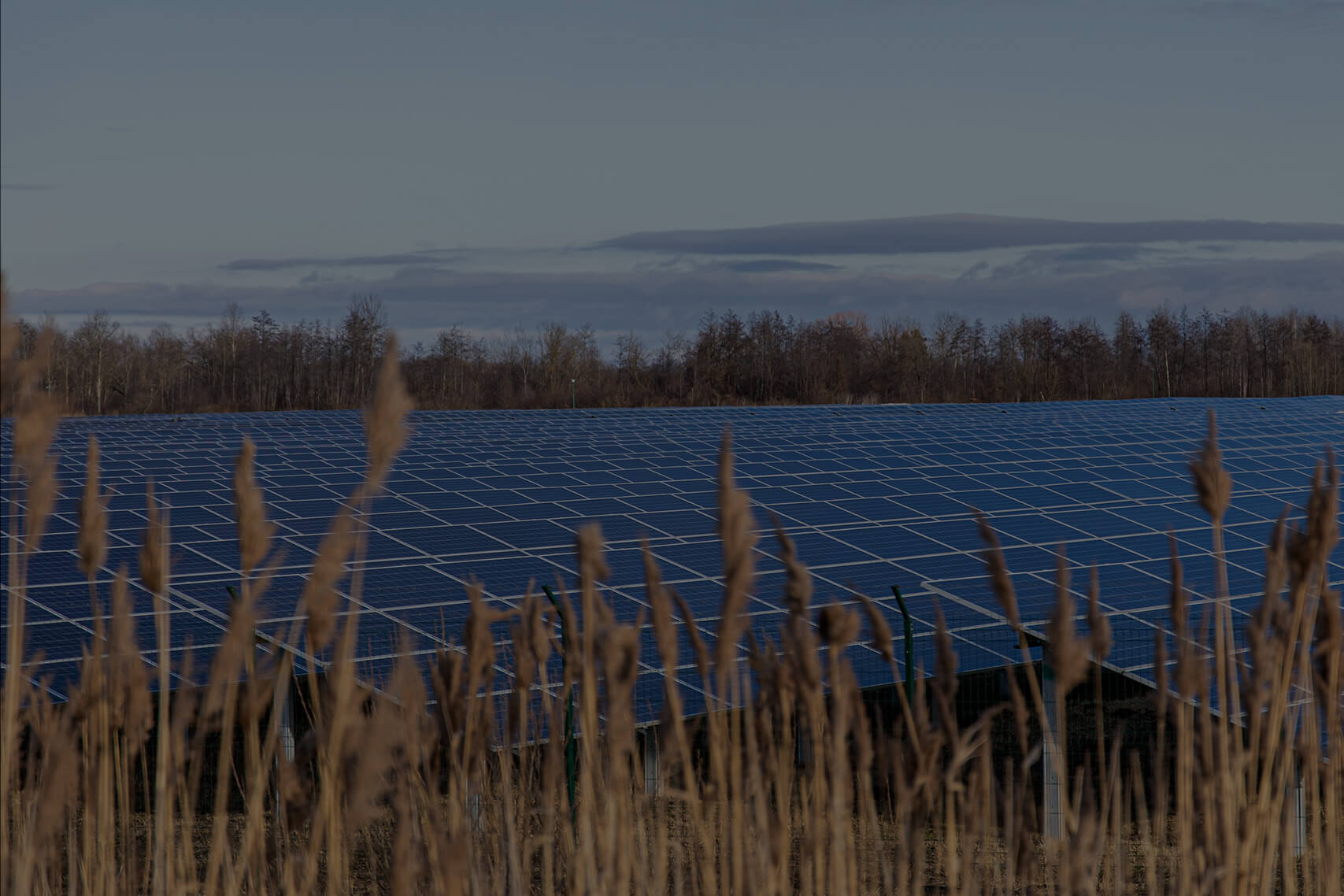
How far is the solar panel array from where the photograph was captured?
11.8 meters

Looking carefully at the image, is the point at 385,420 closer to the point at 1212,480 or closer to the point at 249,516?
the point at 249,516

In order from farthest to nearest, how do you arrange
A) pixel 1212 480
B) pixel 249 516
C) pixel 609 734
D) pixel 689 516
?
pixel 689 516, pixel 1212 480, pixel 609 734, pixel 249 516

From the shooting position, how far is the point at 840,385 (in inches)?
2601

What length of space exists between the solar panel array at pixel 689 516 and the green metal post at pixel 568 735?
0.92 meters

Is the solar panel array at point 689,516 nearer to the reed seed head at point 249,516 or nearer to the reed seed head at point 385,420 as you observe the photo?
the reed seed head at point 249,516

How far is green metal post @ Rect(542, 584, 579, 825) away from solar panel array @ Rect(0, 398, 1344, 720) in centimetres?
92

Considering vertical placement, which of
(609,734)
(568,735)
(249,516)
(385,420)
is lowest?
(568,735)

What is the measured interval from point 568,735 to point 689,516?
9.72 meters

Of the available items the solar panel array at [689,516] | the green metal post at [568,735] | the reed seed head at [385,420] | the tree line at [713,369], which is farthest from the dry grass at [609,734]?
the tree line at [713,369]

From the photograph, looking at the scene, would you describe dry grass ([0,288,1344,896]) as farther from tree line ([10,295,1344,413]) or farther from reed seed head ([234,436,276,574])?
tree line ([10,295,1344,413])

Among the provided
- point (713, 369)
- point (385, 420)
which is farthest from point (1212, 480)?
point (713, 369)

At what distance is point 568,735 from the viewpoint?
667 cm

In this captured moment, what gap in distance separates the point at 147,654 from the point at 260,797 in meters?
8.66

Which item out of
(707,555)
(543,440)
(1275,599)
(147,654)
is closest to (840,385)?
Answer: (543,440)
